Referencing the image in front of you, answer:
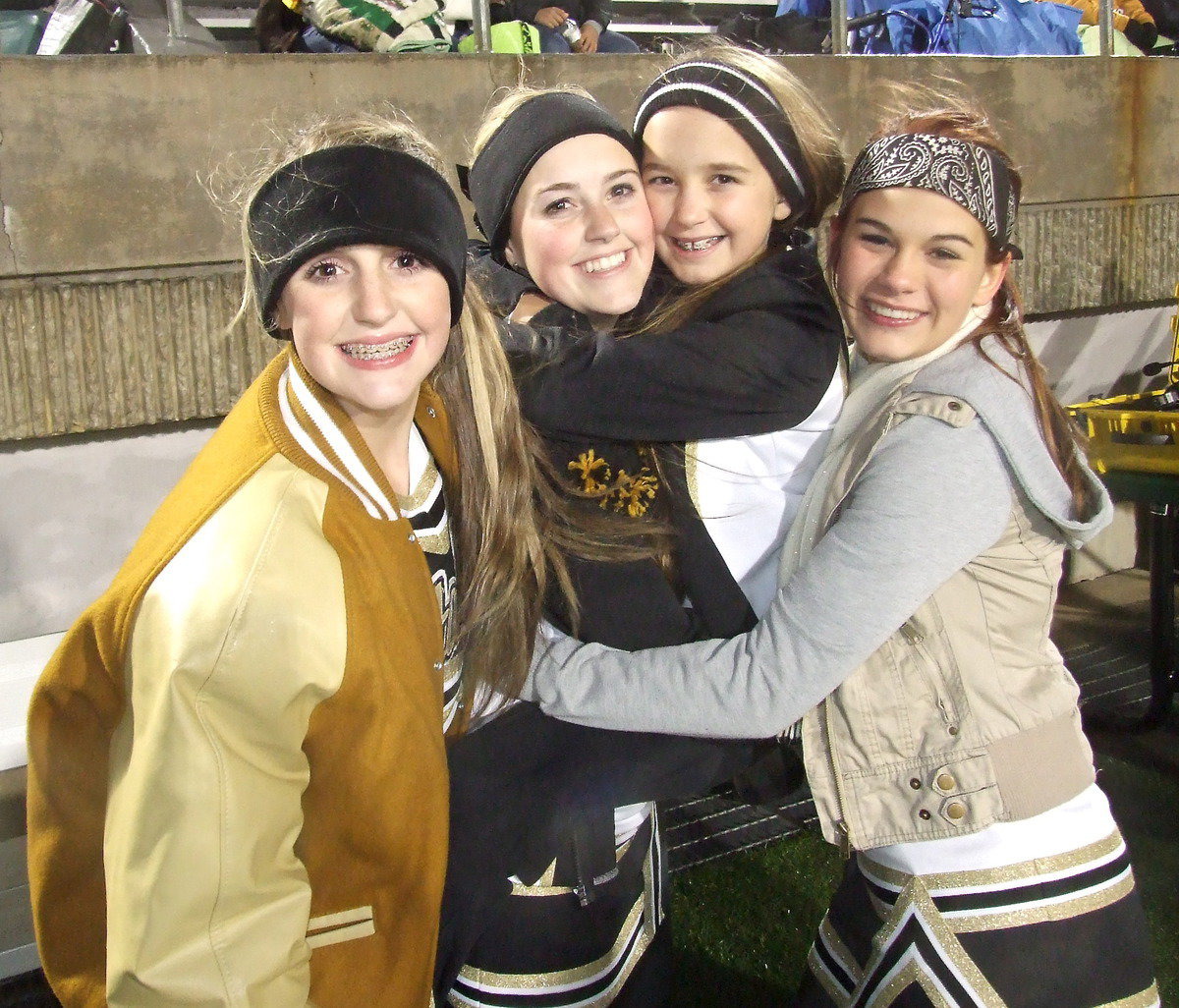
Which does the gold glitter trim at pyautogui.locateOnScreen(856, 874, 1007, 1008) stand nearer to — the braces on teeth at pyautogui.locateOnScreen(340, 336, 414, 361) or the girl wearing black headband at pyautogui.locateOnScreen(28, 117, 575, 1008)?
A: the girl wearing black headband at pyautogui.locateOnScreen(28, 117, 575, 1008)

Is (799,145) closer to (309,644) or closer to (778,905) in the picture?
(309,644)

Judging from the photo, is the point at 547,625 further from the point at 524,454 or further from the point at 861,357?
the point at 861,357

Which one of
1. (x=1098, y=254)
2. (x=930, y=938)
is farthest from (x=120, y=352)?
(x=1098, y=254)

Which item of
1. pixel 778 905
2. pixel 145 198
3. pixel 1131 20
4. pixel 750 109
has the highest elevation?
pixel 1131 20

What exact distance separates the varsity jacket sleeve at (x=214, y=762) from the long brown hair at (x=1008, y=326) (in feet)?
3.50

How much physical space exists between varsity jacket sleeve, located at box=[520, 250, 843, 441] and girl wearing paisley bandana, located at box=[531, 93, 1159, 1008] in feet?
0.40

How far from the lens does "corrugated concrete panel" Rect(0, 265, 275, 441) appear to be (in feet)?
11.4

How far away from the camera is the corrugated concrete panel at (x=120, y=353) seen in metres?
3.48

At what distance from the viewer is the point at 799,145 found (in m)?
1.90

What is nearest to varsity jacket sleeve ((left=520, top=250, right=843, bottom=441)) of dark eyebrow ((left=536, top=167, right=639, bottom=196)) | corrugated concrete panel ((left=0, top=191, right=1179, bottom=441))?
dark eyebrow ((left=536, top=167, right=639, bottom=196))

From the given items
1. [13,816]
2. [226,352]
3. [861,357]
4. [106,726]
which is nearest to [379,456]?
[106,726]

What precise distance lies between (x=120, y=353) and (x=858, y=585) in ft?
9.87

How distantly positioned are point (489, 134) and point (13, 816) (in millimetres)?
2025

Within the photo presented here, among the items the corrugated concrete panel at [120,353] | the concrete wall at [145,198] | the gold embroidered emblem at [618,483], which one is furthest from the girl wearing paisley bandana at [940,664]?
the corrugated concrete panel at [120,353]
